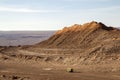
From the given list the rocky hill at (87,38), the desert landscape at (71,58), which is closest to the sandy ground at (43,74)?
the desert landscape at (71,58)

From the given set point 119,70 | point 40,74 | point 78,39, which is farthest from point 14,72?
point 78,39

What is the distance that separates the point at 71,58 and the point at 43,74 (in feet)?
34.4

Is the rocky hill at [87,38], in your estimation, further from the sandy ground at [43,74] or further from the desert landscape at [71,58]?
the sandy ground at [43,74]

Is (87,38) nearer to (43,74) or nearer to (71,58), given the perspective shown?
(71,58)

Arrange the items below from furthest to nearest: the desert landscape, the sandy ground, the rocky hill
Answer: the rocky hill → the desert landscape → the sandy ground

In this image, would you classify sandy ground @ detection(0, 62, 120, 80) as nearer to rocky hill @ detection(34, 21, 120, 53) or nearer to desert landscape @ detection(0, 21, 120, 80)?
desert landscape @ detection(0, 21, 120, 80)

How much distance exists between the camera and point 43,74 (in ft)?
129

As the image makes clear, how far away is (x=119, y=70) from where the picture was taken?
40312mm

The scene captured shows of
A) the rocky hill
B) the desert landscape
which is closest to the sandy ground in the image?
the desert landscape

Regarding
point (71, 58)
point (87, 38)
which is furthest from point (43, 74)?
point (87, 38)

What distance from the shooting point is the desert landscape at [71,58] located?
38688 mm

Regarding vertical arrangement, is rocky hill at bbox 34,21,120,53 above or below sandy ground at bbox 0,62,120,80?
above

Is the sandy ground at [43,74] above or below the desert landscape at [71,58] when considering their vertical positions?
below

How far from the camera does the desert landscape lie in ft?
127
